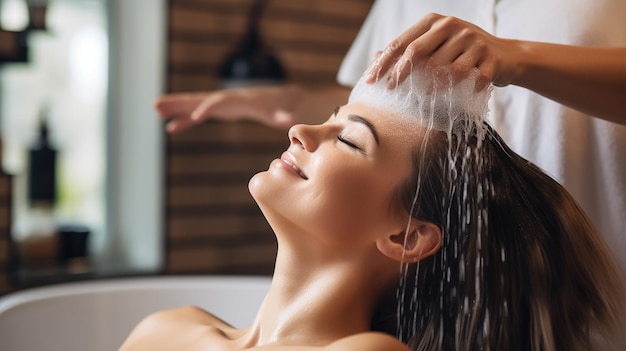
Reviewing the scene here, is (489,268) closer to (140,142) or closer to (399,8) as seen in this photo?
(399,8)

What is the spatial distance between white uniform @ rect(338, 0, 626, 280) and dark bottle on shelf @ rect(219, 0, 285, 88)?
4.58ft

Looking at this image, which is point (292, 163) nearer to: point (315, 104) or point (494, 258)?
point (494, 258)

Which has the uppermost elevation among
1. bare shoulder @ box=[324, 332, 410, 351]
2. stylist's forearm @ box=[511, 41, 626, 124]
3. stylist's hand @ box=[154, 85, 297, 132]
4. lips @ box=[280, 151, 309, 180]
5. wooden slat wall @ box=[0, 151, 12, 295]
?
stylist's forearm @ box=[511, 41, 626, 124]

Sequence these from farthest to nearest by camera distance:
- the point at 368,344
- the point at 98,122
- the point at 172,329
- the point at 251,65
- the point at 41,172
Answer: the point at 98,122 → the point at 251,65 → the point at 41,172 → the point at 172,329 → the point at 368,344

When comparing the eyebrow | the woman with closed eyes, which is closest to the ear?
the woman with closed eyes

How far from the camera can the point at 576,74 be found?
0.96 metres

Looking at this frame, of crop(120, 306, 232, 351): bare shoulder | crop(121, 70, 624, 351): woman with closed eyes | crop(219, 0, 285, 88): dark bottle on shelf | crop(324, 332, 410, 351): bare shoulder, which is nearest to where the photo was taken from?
crop(324, 332, 410, 351): bare shoulder

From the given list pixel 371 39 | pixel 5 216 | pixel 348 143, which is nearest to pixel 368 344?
pixel 348 143

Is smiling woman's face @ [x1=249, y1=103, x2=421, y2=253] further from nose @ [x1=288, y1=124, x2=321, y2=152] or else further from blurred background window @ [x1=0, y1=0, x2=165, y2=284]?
blurred background window @ [x1=0, y1=0, x2=165, y2=284]

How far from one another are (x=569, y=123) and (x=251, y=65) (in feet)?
5.18

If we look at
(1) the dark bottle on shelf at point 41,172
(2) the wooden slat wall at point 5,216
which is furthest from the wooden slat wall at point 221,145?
(2) the wooden slat wall at point 5,216

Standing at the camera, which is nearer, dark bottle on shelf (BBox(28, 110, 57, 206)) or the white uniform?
the white uniform

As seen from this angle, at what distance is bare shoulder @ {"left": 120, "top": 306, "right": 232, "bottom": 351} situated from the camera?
1144mm

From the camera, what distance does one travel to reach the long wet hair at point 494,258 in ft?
3.22
